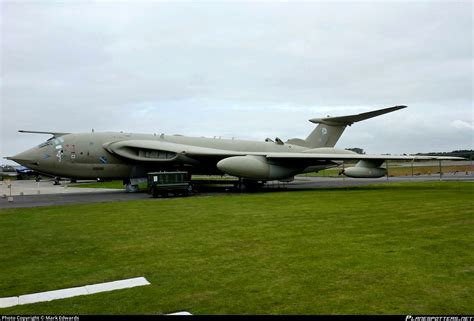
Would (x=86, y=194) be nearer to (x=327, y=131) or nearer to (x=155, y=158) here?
(x=155, y=158)

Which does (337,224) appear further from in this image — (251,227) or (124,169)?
(124,169)

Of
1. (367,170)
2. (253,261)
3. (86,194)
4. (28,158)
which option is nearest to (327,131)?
(367,170)

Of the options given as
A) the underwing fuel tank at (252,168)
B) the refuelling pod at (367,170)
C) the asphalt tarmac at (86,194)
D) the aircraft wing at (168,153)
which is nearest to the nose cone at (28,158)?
the asphalt tarmac at (86,194)

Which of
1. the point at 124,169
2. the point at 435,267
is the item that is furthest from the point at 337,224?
the point at 124,169

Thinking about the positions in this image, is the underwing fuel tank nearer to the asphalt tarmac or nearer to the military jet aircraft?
the military jet aircraft

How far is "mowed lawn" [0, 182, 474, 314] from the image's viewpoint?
15.9 ft

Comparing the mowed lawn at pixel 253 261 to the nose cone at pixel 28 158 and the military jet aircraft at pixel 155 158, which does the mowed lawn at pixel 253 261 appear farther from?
the nose cone at pixel 28 158

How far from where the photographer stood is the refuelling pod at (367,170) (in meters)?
24.9

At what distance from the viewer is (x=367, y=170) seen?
25.0 meters

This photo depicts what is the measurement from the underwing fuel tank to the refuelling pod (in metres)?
4.19

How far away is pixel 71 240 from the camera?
9102 mm

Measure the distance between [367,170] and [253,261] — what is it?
1974cm

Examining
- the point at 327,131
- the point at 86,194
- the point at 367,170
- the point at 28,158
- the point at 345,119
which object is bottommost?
the point at 86,194

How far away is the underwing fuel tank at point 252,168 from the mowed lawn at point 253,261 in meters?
10.3
